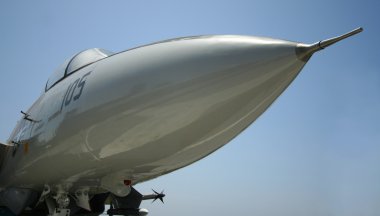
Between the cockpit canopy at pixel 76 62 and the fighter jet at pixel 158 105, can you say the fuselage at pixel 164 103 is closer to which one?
the fighter jet at pixel 158 105

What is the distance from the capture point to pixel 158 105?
3.16 meters

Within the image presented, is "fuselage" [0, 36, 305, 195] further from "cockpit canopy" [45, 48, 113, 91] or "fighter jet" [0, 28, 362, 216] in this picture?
"cockpit canopy" [45, 48, 113, 91]

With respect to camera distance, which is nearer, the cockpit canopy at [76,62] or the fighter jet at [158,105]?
the fighter jet at [158,105]

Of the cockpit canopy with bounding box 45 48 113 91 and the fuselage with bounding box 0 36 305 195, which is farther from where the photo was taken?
the cockpit canopy with bounding box 45 48 113 91

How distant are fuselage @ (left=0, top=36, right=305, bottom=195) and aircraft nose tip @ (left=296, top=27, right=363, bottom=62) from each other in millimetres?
48

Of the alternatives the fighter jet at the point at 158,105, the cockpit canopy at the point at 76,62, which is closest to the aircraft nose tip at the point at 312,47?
the fighter jet at the point at 158,105

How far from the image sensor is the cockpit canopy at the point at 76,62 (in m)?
5.27

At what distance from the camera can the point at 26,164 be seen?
5.25m

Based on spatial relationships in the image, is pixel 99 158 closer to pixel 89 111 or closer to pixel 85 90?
pixel 89 111

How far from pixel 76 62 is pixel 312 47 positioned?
379 cm


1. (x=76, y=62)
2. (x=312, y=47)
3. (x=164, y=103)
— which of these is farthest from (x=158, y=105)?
(x=76, y=62)

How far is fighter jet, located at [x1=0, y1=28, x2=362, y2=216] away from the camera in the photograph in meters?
3.01

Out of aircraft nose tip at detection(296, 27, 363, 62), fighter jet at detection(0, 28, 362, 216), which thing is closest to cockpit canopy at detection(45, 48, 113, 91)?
fighter jet at detection(0, 28, 362, 216)

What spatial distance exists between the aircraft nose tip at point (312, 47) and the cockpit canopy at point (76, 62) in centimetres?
316
